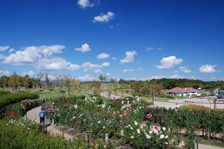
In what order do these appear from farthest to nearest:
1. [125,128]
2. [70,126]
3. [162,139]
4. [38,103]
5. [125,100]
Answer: [125,100], [38,103], [70,126], [125,128], [162,139]

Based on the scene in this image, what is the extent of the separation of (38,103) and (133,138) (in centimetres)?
1611

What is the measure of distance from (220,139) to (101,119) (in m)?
5.87

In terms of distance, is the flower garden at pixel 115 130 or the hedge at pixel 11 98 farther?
the hedge at pixel 11 98

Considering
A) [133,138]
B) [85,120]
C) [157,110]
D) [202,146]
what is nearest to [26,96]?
[85,120]

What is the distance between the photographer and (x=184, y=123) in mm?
7730

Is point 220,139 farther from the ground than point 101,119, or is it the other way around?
point 101,119

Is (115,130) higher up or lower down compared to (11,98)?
lower down

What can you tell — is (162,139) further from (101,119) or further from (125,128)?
(101,119)

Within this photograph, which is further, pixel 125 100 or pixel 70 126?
pixel 125 100

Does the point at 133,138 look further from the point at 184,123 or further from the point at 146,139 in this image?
the point at 184,123

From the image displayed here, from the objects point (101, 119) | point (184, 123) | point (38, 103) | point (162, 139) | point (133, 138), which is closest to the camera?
point (162, 139)

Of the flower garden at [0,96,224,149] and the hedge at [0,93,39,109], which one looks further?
the hedge at [0,93,39,109]

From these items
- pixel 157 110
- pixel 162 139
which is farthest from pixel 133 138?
pixel 157 110

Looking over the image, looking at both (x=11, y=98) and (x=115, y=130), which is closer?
(x=115, y=130)
